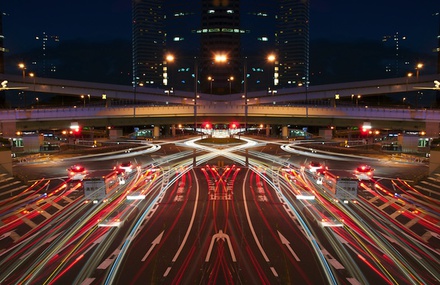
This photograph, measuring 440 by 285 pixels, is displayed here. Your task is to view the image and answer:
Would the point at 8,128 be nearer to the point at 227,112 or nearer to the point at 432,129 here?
the point at 227,112

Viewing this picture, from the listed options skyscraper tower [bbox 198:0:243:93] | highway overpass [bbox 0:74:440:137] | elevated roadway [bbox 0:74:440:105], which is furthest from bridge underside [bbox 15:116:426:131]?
skyscraper tower [bbox 198:0:243:93]

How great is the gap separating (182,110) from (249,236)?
4867 centimetres

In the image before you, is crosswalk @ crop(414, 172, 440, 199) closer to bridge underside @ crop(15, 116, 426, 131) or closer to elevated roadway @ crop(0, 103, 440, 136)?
elevated roadway @ crop(0, 103, 440, 136)

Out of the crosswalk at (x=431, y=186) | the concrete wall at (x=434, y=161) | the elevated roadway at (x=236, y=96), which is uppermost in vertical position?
the elevated roadway at (x=236, y=96)

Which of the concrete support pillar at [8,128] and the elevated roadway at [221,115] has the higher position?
the elevated roadway at [221,115]

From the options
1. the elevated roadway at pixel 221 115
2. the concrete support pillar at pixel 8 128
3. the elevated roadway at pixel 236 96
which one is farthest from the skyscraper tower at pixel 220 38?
the concrete support pillar at pixel 8 128

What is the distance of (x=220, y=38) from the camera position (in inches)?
7539

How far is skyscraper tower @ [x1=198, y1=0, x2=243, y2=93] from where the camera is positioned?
19000 cm

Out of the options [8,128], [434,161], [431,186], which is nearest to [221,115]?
[8,128]

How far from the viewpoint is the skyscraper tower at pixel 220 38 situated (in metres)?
190

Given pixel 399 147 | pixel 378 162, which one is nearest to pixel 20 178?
pixel 378 162

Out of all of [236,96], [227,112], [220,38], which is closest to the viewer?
[227,112]

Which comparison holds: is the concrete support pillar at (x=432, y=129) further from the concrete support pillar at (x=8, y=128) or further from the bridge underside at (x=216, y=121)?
the concrete support pillar at (x=8, y=128)

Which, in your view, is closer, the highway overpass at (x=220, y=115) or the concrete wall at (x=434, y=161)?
the concrete wall at (x=434, y=161)
